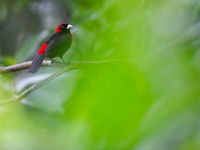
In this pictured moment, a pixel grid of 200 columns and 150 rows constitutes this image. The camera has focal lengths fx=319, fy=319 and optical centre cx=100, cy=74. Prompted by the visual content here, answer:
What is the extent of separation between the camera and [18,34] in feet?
17.2

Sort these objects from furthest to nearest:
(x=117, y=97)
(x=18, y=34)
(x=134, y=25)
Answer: (x=18, y=34), (x=134, y=25), (x=117, y=97)

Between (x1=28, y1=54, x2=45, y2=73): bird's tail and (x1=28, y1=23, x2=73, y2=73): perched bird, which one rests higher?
(x1=28, y1=23, x2=73, y2=73): perched bird

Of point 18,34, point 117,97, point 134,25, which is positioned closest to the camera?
point 117,97

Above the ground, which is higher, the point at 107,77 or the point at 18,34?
the point at 18,34

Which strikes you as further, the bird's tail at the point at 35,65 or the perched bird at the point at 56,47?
the perched bird at the point at 56,47

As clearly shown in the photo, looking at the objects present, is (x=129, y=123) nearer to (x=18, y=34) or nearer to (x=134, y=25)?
(x=134, y=25)

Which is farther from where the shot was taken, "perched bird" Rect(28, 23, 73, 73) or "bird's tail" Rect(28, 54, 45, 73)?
"perched bird" Rect(28, 23, 73, 73)

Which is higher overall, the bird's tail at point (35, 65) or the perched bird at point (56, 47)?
the perched bird at point (56, 47)

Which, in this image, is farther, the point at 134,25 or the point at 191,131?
the point at 134,25

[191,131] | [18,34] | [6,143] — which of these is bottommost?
[191,131]

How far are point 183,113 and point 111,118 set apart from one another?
3.7 inches

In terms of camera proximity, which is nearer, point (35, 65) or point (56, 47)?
point (35, 65)

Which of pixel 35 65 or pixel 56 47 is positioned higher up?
pixel 56 47

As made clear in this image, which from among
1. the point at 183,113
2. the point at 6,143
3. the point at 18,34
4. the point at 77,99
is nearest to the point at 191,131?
the point at 183,113
